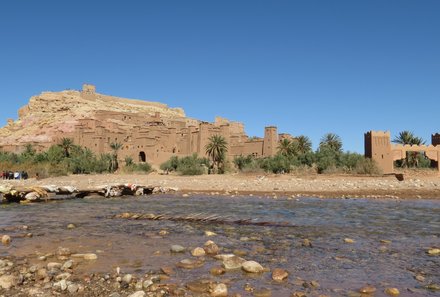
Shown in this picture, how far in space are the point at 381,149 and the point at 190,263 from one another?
3690cm

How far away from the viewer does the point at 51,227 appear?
867cm

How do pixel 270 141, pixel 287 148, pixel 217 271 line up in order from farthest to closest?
pixel 270 141
pixel 287 148
pixel 217 271

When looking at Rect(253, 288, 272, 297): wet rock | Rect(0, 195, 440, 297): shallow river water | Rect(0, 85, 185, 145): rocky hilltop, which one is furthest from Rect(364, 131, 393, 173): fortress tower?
Rect(0, 85, 185, 145): rocky hilltop

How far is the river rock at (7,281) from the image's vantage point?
4.02m

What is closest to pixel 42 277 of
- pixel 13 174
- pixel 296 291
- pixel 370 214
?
pixel 296 291

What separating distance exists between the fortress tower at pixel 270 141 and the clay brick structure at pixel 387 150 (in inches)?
805

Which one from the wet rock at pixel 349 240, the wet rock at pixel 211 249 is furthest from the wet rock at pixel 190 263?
the wet rock at pixel 349 240

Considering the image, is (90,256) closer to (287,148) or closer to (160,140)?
(287,148)

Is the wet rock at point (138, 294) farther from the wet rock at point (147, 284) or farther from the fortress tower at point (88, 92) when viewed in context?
the fortress tower at point (88, 92)

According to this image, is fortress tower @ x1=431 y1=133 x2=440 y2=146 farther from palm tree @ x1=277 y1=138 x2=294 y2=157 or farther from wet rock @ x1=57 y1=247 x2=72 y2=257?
wet rock @ x1=57 y1=247 x2=72 y2=257

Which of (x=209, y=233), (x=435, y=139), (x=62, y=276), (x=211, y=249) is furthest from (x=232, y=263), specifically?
(x=435, y=139)

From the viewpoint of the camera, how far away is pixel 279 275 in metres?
4.55

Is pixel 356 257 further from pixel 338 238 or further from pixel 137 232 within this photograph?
pixel 137 232

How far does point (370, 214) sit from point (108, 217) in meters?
7.55
